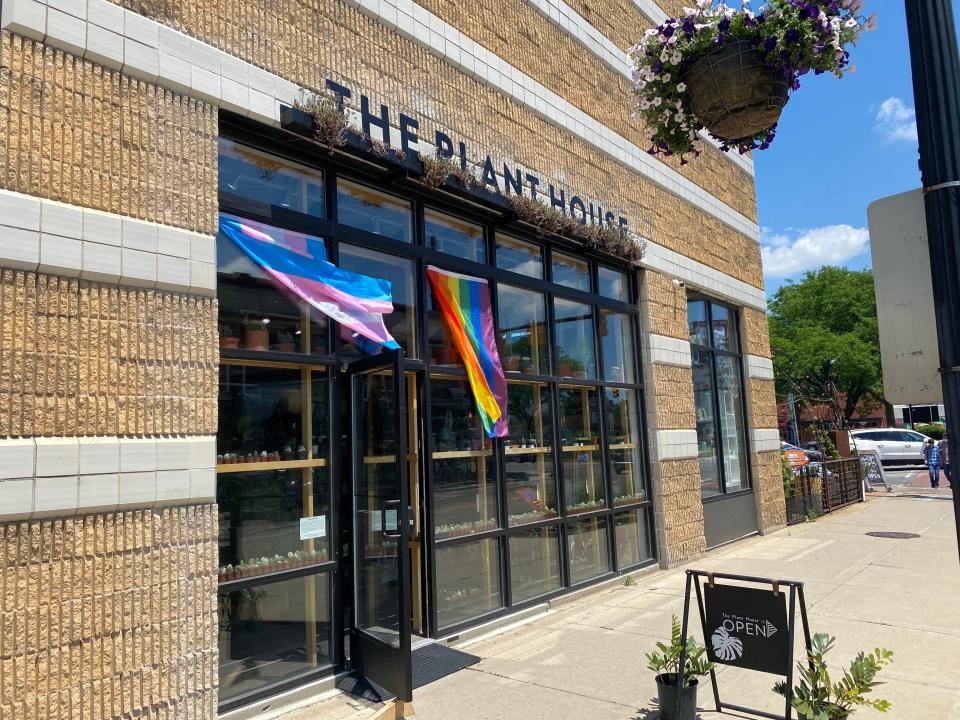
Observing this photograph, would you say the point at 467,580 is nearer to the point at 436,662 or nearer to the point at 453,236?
the point at 436,662

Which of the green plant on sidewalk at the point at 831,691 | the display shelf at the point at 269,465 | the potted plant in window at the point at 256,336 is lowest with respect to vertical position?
the green plant on sidewalk at the point at 831,691

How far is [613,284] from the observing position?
31.8 feet

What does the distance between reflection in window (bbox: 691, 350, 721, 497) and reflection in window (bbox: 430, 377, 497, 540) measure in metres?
5.00

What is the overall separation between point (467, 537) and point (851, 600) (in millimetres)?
4434

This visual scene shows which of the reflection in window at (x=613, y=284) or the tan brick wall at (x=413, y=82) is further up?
the tan brick wall at (x=413, y=82)

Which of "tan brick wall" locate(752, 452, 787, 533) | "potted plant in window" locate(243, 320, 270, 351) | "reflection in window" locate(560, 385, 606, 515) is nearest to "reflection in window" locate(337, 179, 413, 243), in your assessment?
"potted plant in window" locate(243, 320, 270, 351)

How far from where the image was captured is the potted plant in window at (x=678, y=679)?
442 centimetres

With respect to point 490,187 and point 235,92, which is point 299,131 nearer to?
point 235,92

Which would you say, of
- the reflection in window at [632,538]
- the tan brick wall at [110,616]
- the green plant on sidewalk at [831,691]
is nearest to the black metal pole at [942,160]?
the green plant on sidewalk at [831,691]

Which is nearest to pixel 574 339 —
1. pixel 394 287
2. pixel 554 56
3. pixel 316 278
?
pixel 394 287

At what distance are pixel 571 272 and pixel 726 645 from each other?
535 centimetres

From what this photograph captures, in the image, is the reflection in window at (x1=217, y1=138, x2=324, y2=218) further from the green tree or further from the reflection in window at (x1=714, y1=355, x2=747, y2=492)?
the green tree

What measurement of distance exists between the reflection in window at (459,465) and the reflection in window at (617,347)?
2653 millimetres

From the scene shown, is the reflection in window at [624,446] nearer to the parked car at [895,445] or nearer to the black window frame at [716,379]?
the black window frame at [716,379]
